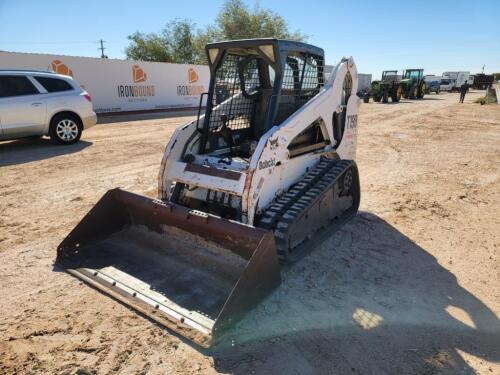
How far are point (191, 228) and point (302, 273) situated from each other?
117 cm

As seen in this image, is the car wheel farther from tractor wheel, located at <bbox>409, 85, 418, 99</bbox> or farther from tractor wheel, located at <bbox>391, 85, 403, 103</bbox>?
tractor wheel, located at <bbox>409, 85, 418, 99</bbox>

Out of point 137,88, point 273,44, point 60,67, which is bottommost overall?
point 137,88

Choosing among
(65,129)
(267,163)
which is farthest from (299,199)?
(65,129)

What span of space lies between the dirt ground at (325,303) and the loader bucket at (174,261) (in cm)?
16

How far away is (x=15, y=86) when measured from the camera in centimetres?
862

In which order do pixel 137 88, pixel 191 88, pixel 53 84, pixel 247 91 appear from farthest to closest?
pixel 191 88, pixel 137 88, pixel 53 84, pixel 247 91

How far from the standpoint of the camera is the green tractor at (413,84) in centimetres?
3051

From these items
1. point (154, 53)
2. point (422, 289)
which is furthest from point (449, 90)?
point (422, 289)

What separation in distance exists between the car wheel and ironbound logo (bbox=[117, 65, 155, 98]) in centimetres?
845

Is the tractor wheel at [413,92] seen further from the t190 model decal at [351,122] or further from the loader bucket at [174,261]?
the loader bucket at [174,261]

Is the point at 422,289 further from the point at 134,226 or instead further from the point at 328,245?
the point at 134,226

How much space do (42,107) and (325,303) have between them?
848 centimetres

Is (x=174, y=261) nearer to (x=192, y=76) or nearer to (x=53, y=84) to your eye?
(x=53, y=84)

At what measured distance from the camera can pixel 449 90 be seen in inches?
1921
